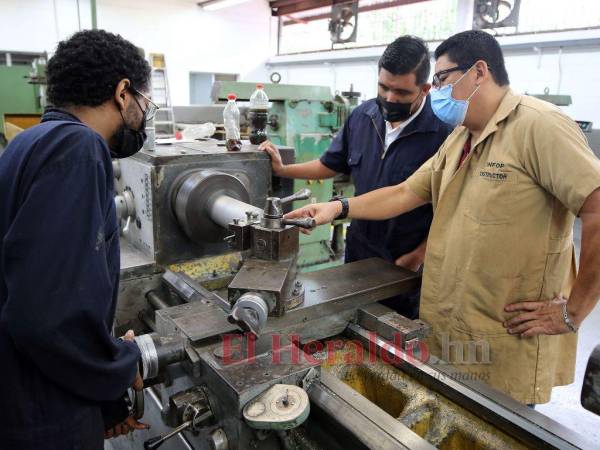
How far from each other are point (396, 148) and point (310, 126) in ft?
5.49

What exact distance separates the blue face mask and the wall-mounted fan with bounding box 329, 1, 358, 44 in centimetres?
623

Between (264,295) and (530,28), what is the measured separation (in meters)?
5.37

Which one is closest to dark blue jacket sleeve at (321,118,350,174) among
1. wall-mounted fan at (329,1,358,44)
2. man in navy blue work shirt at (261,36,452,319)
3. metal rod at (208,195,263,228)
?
man in navy blue work shirt at (261,36,452,319)

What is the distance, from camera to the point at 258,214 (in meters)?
1.03

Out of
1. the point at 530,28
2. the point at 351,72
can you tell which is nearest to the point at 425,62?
the point at 530,28

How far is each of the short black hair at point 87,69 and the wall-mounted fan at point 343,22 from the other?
668cm

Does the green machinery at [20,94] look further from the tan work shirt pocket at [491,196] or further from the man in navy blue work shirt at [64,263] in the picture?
the tan work shirt pocket at [491,196]

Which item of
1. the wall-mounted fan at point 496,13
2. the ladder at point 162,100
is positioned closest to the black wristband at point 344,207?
the ladder at point 162,100

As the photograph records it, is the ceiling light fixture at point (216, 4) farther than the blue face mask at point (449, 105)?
Yes

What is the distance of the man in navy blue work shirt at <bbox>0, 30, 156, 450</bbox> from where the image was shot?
66 centimetres

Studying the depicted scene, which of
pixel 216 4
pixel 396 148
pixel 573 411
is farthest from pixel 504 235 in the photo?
pixel 216 4

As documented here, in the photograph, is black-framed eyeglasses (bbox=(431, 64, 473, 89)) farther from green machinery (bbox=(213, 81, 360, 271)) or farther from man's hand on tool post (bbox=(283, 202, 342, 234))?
green machinery (bbox=(213, 81, 360, 271))

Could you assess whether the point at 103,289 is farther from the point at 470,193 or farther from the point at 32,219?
the point at 470,193

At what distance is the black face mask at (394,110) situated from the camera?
1556 millimetres
